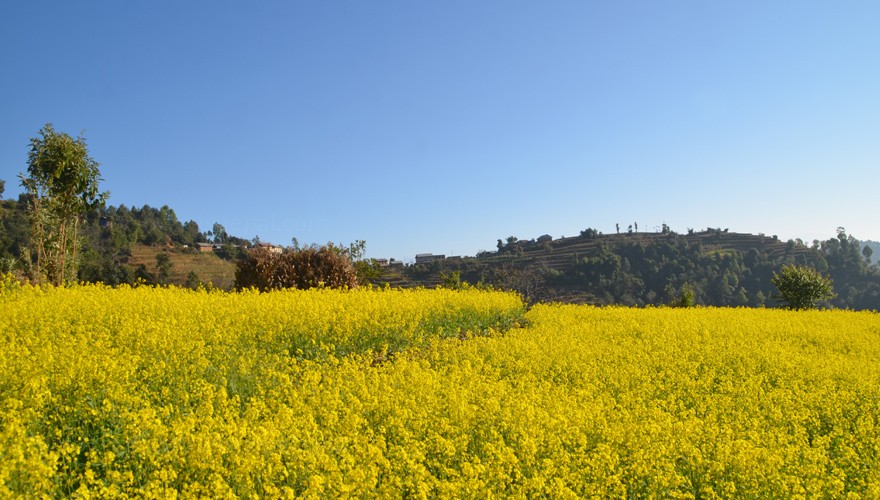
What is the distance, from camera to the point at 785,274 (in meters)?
25.5

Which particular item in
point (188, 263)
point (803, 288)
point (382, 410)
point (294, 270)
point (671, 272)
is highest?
point (188, 263)

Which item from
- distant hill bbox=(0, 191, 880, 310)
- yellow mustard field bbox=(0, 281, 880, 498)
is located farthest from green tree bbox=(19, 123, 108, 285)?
distant hill bbox=(0, 191, 880, 310)

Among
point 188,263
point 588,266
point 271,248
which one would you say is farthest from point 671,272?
point 271,248

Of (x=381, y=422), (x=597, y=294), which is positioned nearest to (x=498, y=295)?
(x=381, y=422)

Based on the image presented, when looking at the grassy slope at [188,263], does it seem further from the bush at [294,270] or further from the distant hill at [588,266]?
the bush at [294,270]

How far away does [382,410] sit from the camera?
552 cm

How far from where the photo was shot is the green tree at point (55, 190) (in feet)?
45.5

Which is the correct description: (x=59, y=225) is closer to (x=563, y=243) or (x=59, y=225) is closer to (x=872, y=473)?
(x=872, y=473)

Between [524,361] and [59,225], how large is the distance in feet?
40.0

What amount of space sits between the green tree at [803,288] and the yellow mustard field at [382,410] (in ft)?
48.8

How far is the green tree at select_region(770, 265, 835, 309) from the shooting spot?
24688mm

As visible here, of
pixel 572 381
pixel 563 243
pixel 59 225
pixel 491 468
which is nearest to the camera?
pixel 491 468

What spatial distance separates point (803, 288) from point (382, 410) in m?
24.9

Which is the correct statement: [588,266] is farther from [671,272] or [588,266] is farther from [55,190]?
[55,190]
